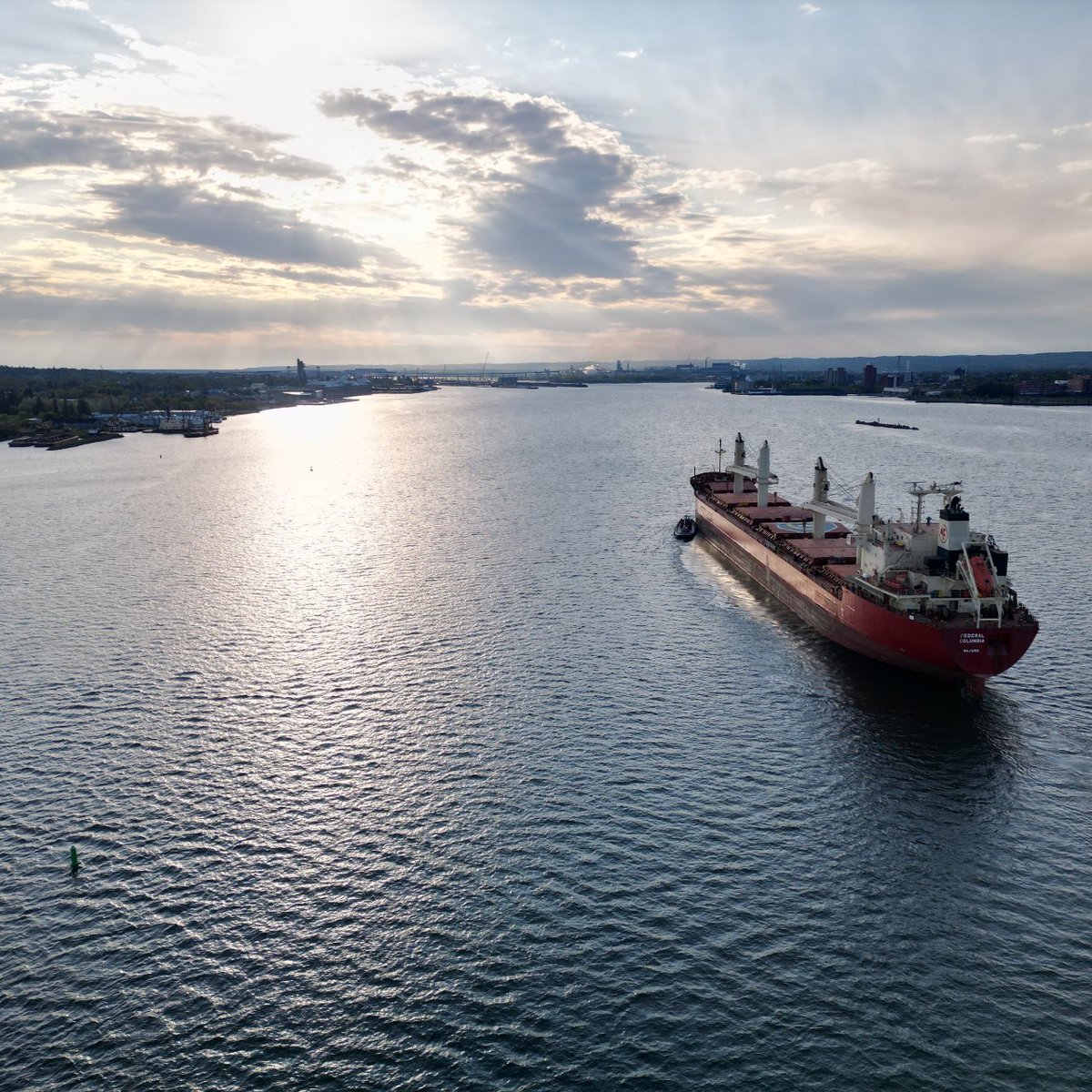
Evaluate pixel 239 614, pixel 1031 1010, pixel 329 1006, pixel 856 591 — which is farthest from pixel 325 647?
pixel 1031 1010

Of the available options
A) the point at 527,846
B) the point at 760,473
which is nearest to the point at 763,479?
the point at 760,473

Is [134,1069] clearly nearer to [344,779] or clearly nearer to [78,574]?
[344,779]

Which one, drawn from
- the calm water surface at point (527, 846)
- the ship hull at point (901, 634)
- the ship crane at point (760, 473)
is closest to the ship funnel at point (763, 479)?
the ship crane at point (760, 473)

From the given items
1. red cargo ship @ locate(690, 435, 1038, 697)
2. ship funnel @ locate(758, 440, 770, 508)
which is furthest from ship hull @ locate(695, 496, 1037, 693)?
ship funnel @ locate(758, 440, 770, 508)

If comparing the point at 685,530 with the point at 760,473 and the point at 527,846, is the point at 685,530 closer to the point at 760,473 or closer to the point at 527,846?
the point at 760,473

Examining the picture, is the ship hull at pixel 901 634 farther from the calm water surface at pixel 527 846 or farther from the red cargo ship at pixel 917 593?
the calm water surface at pixel 527 846

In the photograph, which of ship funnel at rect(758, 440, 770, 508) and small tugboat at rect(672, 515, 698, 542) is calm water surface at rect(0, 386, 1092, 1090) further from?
ship funnel at rect(758, 440, 770, 508)
